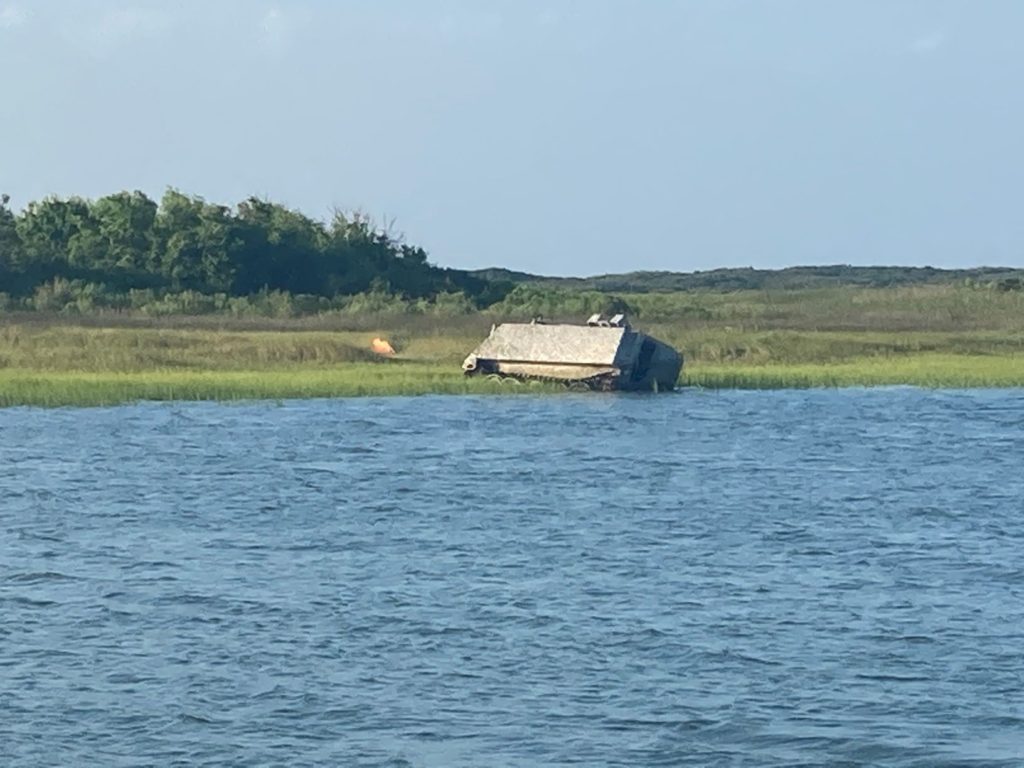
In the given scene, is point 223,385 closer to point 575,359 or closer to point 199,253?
point 575,359

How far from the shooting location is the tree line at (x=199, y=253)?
79562mm

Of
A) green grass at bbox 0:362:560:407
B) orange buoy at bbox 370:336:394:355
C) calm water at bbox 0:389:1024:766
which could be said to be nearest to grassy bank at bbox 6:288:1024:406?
green grass at bbox 0:362:560:407

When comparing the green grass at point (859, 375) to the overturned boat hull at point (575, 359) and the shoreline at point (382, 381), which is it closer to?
the shoreline at point (382, 381)

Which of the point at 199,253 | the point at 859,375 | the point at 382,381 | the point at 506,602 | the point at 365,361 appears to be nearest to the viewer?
the point at 506,602

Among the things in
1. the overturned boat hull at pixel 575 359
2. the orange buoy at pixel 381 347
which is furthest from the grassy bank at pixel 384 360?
the overturned boat hull at pixel 575 359

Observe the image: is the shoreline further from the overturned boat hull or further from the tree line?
the tree line

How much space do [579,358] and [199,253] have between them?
35.5 meters

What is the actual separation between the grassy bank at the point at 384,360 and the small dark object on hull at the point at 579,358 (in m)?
0.59

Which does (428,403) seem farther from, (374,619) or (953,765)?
(953,765)

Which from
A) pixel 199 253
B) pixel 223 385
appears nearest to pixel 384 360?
pixel 223 385

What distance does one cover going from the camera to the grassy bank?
152ft

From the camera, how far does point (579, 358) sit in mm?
49062

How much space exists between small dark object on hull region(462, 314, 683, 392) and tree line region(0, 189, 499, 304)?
98.6 ft

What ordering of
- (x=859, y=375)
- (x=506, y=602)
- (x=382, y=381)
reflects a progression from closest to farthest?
(x=506, y=602)
(x=382, y=381)
(x=859, y=375)
